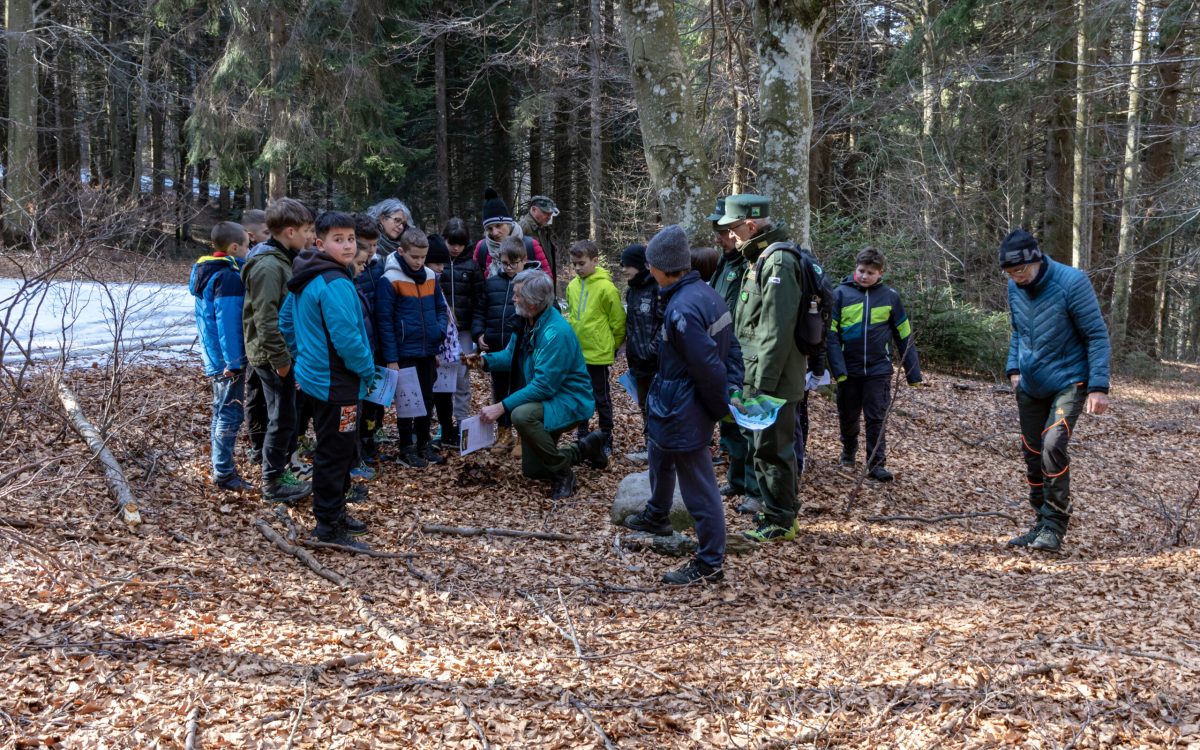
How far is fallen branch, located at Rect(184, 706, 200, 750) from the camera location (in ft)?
9.60

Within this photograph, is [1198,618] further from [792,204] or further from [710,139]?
[710,139]

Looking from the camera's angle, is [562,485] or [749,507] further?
[562,485]

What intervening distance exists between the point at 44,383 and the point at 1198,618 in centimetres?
758

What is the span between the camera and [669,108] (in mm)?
8062

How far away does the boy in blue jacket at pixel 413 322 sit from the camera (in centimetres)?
654

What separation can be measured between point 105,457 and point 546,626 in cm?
334

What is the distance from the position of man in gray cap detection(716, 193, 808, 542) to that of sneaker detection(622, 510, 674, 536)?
1.81 ft

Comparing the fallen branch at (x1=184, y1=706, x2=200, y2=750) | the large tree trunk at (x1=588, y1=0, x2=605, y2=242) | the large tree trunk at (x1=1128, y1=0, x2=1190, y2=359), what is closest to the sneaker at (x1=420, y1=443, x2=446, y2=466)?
the fallen branch at (x1=184, y1=706, x2=200, y2=750)

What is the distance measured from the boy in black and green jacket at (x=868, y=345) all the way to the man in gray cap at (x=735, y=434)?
1515mm

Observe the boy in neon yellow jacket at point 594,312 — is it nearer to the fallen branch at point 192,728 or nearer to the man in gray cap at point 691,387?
the man in gray cap at point 691,387

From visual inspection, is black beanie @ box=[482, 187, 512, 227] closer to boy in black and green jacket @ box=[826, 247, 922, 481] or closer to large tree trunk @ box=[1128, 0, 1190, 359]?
boy in black and green jacket @ box=[826, 247, 922, 481]

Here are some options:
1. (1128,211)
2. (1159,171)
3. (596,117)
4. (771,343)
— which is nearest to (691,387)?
(771,343)

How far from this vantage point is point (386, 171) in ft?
59.9

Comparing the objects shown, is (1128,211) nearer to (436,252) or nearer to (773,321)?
(773,321)
